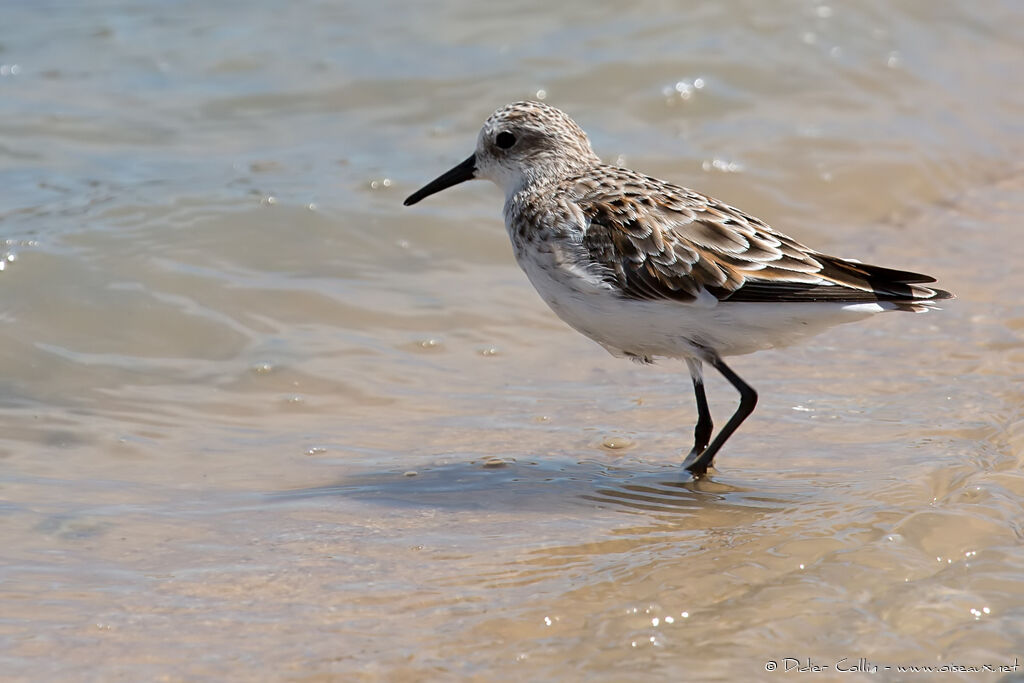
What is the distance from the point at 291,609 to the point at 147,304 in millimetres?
4451

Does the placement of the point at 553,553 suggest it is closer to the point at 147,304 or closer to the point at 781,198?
the point at 147,304

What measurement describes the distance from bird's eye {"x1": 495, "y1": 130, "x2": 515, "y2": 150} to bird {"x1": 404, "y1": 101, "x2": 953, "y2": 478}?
59 centimetres

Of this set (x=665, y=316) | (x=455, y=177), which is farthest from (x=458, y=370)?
(x=665, y=316)

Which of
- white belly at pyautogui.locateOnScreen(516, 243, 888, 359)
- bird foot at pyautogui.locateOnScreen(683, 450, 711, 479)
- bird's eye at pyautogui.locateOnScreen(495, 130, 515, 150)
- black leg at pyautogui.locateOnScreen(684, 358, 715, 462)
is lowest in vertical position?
bird foot at pyautogui.locateOnScreen(683, 450, 711, 479)

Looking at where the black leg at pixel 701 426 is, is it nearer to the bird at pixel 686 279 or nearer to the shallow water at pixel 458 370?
the bird at pixel 686 279

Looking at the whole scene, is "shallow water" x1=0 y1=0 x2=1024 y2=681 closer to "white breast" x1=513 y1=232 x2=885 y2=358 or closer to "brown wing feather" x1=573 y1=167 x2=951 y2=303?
"white breast" x1=513 y1=232 x2=885 y2=358

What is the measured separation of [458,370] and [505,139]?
1.72 meters

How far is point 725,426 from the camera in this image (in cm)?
662

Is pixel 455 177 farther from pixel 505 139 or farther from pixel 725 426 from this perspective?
pixel 725 426

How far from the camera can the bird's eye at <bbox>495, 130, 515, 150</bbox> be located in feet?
24.3

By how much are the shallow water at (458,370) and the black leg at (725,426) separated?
0.14 metres

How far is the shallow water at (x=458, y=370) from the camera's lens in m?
4.82

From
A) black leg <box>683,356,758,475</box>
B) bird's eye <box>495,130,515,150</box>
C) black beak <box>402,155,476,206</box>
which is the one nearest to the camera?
black leg <box>683,356,758,475</box>

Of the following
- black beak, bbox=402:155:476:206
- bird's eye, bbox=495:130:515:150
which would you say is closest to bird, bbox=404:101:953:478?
bird's eye, bbox=495:130:515:150
